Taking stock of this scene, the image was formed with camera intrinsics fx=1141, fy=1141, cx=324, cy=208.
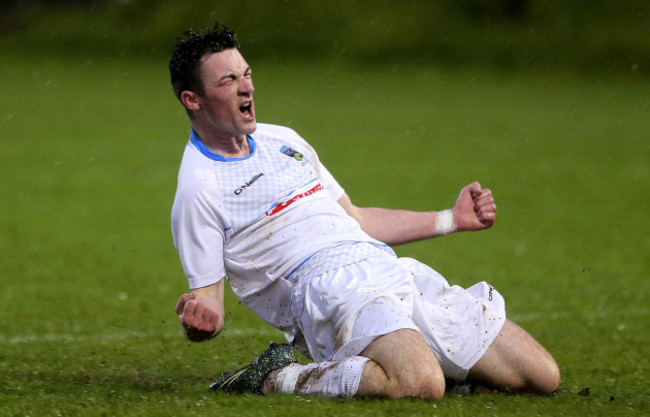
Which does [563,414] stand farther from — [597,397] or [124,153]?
[124,153]

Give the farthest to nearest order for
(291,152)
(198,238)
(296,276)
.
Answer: (291,152) → (296,276) → (198,238)

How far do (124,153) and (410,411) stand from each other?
17.2 m

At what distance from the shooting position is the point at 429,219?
6.28m

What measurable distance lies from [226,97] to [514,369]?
6.54 ft

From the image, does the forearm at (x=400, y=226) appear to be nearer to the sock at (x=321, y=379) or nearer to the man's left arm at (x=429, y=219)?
the man's left arm at (x=429, y=219)

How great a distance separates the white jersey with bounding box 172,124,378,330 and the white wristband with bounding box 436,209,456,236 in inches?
22.2

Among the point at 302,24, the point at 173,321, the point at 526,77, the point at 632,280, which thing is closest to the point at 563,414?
the point at 173,321

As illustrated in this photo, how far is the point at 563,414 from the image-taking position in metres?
5.22

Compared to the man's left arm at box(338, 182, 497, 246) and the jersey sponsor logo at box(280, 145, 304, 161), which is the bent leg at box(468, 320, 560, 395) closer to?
the man's left arm at box(338, 182, 497, 246)

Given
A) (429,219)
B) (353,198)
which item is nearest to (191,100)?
(429,219)

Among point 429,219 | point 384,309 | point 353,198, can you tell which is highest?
point 429,219

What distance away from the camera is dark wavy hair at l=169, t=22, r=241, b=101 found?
5.87 metres

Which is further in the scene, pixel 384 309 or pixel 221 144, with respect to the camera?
pixel 221 144

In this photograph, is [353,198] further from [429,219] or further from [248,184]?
[248,184]
